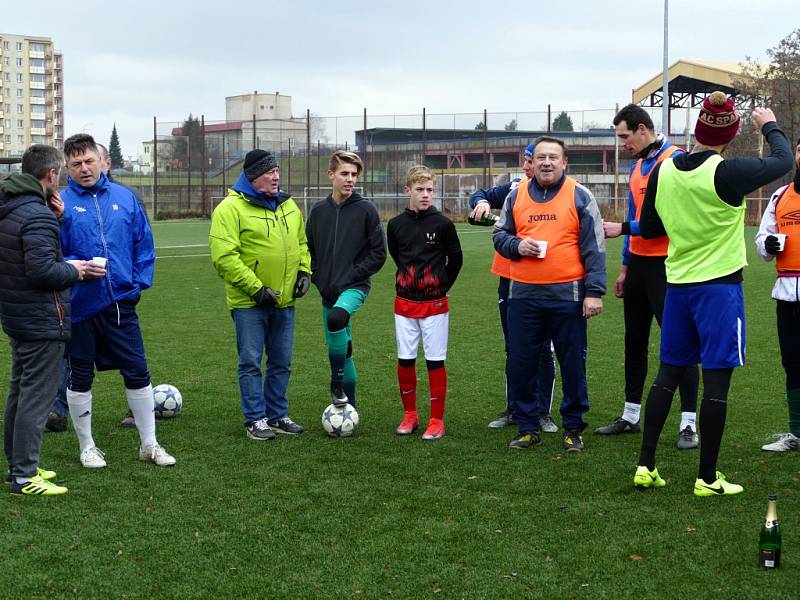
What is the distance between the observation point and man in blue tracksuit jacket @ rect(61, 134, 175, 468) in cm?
566

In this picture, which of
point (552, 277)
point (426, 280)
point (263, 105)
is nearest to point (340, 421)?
point (426, 280)

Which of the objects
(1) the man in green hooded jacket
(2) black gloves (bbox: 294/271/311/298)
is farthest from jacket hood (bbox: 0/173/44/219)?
(2) black gloves (bbox: 294/271/311/298)

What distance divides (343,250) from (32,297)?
2.33m

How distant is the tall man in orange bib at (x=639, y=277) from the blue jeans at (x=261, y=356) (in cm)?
234

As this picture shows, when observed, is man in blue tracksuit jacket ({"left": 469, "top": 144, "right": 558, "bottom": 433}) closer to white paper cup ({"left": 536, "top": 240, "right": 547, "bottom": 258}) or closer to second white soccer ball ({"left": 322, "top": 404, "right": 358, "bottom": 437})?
white paper cup ({"left": 536, "top": 240, "right": 547, "bottom": 258})

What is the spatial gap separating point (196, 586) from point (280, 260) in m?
3.02

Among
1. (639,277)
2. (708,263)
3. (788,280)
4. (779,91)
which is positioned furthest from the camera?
(779,91)

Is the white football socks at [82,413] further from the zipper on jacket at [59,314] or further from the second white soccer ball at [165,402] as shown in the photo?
the second white soccer ball at [165,402]

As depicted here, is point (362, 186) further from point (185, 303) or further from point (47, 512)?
point (47, 512)

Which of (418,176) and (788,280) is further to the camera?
(418,176)

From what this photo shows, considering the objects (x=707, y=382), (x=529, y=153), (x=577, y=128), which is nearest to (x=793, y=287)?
(x=707, y=382)

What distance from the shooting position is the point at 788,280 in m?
6.04

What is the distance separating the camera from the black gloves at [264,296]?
Answer: 6391mm

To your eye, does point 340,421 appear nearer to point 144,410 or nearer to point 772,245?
point 144,410
